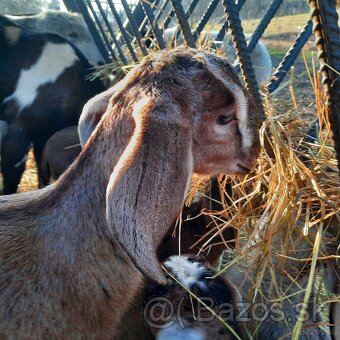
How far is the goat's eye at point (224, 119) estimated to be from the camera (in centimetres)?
209

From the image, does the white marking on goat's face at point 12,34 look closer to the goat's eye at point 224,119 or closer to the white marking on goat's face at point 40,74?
the white marking on goat's face at point 40,74

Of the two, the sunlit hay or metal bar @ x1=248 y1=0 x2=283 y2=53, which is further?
the sunlit hay

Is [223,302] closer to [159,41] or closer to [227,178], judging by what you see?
[227,178]

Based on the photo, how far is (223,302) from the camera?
2.20 m

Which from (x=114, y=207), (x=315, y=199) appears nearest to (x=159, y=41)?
(x=315, y=199)

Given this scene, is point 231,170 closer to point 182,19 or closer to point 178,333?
point 178,333

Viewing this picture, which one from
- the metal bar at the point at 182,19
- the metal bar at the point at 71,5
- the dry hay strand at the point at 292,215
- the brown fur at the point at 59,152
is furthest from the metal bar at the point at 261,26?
the metal bar at the point at 71,5

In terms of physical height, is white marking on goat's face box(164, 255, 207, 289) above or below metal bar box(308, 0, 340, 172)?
below

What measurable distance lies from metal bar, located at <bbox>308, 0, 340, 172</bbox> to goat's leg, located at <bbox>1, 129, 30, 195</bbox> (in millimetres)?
3268

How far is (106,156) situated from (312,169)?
840mm

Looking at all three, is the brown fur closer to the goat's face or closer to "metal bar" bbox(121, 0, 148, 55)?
"metal bar" bbox(121, 0, 148, 55)

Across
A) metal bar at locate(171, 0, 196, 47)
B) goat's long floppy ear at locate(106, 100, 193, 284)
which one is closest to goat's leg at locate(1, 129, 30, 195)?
metal bar at locate(171, 0, 196, 47)

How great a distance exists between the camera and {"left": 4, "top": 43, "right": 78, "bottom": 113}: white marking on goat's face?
453cm

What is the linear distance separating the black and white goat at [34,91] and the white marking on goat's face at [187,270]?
2418mm
